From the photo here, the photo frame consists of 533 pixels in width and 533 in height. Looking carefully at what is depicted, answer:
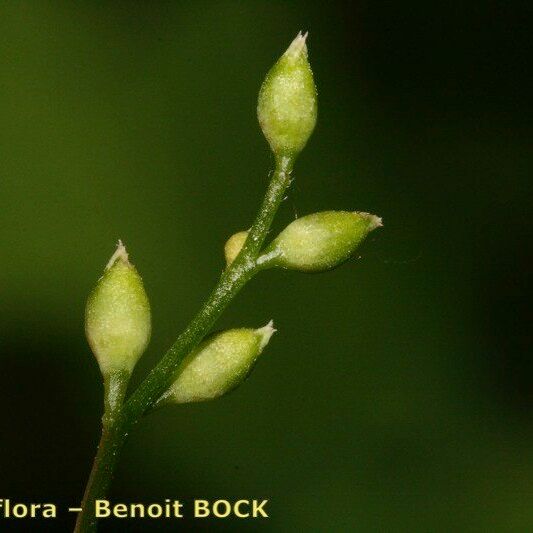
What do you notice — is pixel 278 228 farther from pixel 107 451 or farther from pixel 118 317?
pixel 107 451

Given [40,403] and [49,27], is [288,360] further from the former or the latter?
[49,27]

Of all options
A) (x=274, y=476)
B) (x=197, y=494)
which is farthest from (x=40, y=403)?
(x=274, y=476)

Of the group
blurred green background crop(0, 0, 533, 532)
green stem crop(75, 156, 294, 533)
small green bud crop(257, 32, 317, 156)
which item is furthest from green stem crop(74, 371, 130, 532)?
blurred green background crop(0, 0, 533, 532)

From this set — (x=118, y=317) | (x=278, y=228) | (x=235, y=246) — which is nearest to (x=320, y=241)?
(x=235, y=246)

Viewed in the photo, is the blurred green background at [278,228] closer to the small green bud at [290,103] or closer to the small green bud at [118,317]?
the small green bud at [118,317]

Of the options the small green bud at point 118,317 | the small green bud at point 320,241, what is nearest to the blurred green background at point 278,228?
the small green bud at point 118,317
